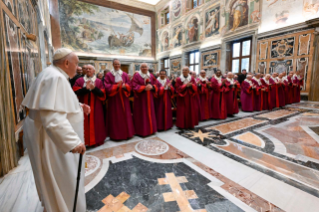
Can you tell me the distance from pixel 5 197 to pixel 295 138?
5565 millimetres

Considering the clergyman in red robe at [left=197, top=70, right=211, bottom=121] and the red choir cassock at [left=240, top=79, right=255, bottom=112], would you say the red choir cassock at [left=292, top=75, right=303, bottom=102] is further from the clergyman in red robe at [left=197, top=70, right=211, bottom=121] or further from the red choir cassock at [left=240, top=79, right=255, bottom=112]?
the clergyman in red robe at [left=197, top=70, right=211, bottom=121]

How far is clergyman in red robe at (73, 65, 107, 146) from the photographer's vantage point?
344 centimetres

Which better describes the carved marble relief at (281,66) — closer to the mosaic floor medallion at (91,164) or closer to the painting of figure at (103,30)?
the mosaic floor medallion at (91,164)

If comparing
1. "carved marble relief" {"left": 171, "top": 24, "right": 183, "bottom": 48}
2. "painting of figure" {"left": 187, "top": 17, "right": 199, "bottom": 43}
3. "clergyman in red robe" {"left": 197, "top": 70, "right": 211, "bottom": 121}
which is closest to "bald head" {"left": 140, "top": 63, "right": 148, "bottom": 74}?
"clergyman in red robe" {"left": 197, "top": 70, "right": 211, "bottom": 121}

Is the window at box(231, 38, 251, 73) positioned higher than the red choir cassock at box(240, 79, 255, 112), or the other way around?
the window at box(231, 38, 251, 73)

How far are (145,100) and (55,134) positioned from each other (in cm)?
316

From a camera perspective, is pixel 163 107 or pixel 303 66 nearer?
pixel 163 107

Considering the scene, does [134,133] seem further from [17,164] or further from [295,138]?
[295,138]

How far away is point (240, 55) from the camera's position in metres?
11.5

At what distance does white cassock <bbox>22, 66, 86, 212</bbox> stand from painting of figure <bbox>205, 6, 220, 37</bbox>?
13513mm

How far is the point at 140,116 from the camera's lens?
4.28m

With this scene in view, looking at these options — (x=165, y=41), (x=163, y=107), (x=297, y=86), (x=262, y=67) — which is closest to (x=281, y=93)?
(x=297, y=86)

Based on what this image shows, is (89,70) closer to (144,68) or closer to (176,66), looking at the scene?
(144,68)

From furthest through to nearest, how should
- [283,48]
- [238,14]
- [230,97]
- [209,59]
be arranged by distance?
[209,59], [238,14], [283,48], [230,97]
